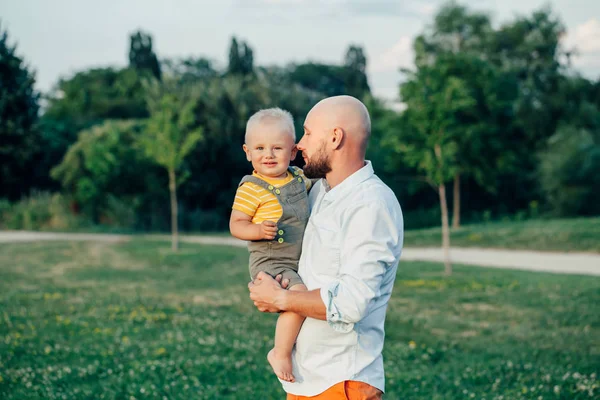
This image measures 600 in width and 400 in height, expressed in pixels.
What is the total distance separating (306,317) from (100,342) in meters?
6.63

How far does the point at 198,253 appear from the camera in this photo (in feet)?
64.7

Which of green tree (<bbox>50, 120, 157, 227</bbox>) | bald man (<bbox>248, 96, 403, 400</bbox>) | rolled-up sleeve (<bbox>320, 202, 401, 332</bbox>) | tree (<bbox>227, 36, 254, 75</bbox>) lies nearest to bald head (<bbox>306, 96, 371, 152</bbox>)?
bald man (<bbox>248, 96, 403, 400</bbox>)

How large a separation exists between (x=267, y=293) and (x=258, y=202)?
0.46m

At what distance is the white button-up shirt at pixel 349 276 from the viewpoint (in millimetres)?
2479

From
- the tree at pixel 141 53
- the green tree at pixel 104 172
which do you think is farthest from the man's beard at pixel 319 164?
the tree at pixel 141 53

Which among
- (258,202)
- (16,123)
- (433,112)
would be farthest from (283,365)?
(16,123)

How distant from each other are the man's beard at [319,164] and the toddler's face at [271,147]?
0.28 m

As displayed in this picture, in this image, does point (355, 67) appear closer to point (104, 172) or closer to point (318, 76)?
point (318, 76)

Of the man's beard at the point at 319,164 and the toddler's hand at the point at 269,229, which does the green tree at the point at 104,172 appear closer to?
the toddler's hand at the point at 269,229

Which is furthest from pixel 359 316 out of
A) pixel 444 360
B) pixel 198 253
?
pixel 198 253

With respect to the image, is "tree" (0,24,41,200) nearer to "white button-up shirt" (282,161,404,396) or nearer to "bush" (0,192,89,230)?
"bush" (0,192,89,230)

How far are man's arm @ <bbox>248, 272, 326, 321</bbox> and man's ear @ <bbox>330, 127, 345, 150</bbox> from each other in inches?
22.3

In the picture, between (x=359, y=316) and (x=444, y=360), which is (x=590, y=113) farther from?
(x=359, y=316)

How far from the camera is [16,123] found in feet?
106
